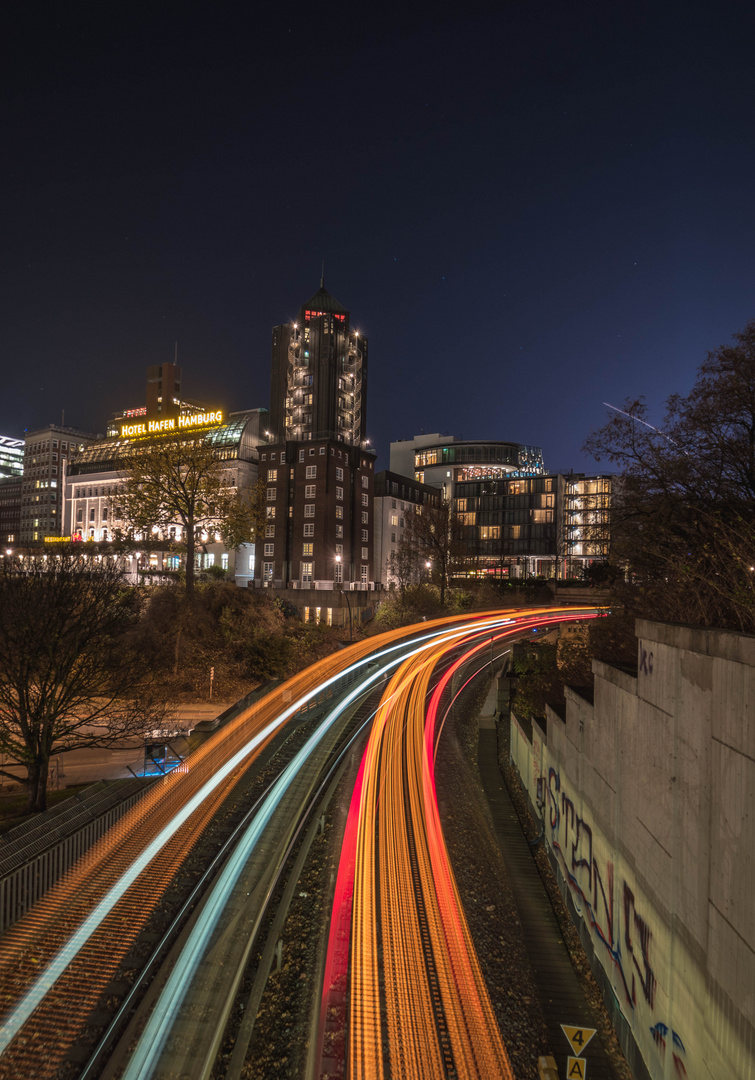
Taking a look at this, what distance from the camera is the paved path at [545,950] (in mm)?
7512

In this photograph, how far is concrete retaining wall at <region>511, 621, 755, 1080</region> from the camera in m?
4.94

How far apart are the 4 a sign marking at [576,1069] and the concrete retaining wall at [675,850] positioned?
77cm

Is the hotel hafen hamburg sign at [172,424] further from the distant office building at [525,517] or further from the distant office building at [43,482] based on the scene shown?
the distant office building at [43,482]

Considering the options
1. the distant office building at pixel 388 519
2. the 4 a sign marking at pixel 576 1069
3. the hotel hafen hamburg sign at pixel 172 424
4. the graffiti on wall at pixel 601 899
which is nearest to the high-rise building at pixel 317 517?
the distant office building at pixel 388 519

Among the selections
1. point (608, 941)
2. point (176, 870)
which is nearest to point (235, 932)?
point (176, 870)

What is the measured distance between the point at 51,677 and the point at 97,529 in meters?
81.2

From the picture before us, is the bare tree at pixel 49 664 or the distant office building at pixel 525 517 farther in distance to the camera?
the distant office building at pixel 525 517

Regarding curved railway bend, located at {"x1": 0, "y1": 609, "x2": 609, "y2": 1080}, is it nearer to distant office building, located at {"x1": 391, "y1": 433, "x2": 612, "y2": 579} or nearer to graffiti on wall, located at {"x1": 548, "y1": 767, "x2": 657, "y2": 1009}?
graffiti on wall, located at {"x1": 548, "y1": 767, "x2": 657, "y2": 1009}

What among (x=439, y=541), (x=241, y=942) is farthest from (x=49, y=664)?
(x=439, y=541)

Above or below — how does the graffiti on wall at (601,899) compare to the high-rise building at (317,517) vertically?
below

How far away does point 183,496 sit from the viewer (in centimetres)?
3603

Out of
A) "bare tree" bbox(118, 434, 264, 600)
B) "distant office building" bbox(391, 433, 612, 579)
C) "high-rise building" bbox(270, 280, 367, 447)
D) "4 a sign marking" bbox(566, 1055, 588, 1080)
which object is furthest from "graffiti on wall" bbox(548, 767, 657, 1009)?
"high-rise building" bbox(270, 280, 367, 447)

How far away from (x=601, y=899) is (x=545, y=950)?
1721 millimetres

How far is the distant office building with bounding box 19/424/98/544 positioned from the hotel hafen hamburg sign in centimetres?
6364
